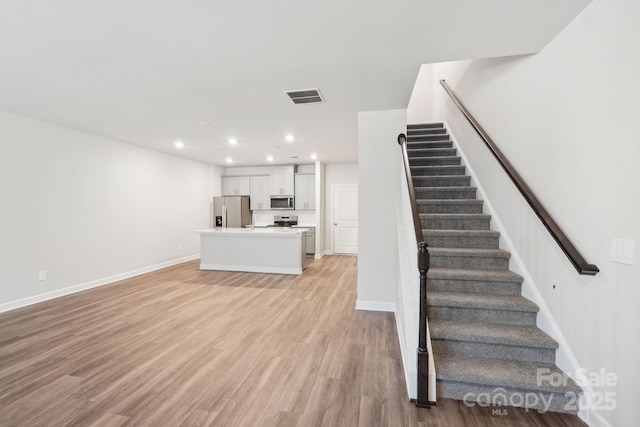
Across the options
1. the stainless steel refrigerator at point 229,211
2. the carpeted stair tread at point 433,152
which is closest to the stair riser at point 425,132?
the carpeted stair tread at point 433,152

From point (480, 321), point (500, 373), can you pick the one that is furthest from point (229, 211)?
point (500, 373)

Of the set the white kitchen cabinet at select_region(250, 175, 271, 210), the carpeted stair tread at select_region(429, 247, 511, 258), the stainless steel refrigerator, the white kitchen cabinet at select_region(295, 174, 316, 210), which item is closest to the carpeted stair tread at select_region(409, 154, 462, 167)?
the carpeted stair tread at select_region(429, 247, 511, 258)

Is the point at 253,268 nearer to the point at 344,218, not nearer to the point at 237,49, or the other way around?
the point at 344,218

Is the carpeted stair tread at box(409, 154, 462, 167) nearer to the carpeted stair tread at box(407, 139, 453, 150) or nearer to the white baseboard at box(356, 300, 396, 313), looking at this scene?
the carpeted stair tread at box(407, 139, 453, 150)

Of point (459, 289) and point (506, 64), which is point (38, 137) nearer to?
point (459, 289)

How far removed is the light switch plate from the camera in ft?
4.70

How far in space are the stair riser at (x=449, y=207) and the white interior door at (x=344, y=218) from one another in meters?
4.25

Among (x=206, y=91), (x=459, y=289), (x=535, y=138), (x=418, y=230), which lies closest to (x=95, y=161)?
(x=206, y=91)

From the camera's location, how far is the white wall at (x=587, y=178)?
145cm

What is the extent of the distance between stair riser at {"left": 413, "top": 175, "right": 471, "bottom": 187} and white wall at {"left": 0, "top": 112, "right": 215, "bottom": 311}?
213 inches

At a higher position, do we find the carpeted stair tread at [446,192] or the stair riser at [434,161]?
the stair riser at [434,161]

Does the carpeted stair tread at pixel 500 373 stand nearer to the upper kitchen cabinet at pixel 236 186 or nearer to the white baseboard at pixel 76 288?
the white baseboard at pixel 76 288

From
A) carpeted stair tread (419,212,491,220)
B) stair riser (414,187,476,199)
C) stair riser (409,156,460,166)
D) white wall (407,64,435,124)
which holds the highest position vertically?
white wall (407,64,435,124)

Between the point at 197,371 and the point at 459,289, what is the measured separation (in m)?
2.42
